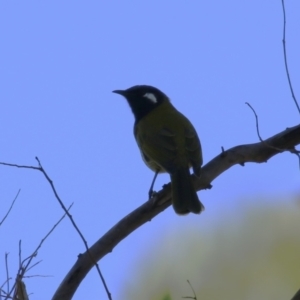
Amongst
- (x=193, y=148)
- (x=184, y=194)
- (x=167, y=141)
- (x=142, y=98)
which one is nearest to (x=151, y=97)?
(x=142, y=98)

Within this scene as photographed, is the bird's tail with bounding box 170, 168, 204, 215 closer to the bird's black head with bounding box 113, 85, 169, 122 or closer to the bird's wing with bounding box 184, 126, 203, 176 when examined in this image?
the bird's wing with bounding box 184, 126, 203, 176

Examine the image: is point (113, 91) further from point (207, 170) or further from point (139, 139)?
point (207, 170)

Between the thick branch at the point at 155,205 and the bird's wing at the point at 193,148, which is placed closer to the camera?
the thick branch at the point at 155,205

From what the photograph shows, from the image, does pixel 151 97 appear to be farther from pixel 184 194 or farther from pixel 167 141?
pixel 184 194

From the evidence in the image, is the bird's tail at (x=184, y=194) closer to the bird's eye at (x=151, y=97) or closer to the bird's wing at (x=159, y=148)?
the bird's wing at (x=159, y=148)

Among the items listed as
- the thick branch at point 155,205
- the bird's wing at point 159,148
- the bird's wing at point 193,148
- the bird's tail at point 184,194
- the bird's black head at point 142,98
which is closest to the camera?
the thick branch at point 155,205

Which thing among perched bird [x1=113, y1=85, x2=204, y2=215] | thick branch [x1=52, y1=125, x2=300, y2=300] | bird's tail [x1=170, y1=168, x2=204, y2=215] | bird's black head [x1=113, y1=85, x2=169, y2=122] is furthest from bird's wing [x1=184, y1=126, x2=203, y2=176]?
bird's black head [x1=113, y1=85, x2=169, y2=122]

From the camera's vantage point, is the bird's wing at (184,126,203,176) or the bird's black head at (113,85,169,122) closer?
the bird's wing at (184,126,203,176)

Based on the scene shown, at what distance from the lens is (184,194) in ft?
16.9

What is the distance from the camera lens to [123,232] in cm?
404

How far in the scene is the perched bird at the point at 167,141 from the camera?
17.4 ft

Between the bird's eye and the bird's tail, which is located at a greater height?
the bird's eye

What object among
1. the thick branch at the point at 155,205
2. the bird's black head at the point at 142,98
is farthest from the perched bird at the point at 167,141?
the thick branch at the point at 155,205

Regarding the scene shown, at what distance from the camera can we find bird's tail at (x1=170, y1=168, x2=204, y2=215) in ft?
16.7
